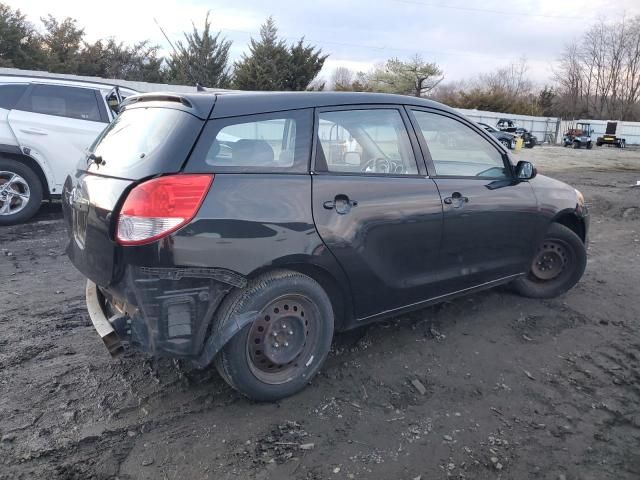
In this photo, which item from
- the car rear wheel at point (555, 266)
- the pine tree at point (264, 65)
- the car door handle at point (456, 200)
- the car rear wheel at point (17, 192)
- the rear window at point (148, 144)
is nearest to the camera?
the rear window at point (148, 144)

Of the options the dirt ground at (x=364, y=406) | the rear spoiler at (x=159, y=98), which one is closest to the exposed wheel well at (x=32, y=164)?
the dirt ground at (x=364, y=406)

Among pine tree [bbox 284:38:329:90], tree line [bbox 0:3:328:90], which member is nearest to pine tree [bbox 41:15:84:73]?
tree line [bbox 0:3:328:90]

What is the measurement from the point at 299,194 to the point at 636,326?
3.16 meters

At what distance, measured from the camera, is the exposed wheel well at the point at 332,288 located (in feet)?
9.41

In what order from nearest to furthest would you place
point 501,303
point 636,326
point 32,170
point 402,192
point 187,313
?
1. point 187,313
2. point 402,192
3. point 636,326
4. point 501,303
5. point 32,170

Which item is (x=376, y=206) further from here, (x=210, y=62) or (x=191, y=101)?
(x=210, y=62)

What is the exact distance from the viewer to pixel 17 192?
6633mm

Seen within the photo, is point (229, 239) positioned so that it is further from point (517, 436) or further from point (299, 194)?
point (517, 436)

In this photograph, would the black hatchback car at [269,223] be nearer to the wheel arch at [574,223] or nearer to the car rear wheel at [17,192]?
the wheel arch at [574,223]

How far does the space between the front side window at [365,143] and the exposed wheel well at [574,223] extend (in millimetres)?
2022

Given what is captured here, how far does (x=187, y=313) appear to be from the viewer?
8.40 ft

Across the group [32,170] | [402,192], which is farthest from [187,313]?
[32,170]

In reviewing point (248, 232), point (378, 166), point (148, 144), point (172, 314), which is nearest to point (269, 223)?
point (248, 232)

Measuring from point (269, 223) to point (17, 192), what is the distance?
5.45 m
